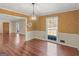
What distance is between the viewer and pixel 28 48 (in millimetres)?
1743

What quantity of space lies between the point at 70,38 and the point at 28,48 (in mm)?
777

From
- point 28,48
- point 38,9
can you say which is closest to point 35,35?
point 28,48

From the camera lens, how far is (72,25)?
70.3 inches

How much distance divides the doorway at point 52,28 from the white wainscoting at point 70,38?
0.10 metres

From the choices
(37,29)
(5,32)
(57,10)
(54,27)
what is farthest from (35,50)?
(57,10)

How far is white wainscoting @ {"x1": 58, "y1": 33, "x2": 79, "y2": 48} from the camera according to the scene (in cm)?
169

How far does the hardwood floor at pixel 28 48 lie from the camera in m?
1.63

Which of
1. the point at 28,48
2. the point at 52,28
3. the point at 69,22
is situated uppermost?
the point at 69,22

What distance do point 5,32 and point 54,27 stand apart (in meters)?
0.95

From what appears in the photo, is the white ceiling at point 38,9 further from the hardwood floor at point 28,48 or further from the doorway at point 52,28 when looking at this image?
the hardwood floor at point 28,48

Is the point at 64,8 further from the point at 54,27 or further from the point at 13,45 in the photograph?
the point at 13,45

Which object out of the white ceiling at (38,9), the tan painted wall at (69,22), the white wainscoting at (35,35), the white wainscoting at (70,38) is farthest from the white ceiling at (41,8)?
the white wainscoting at (70,38)

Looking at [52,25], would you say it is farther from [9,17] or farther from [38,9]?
[9,17]

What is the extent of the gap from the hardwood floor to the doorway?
128 mm
